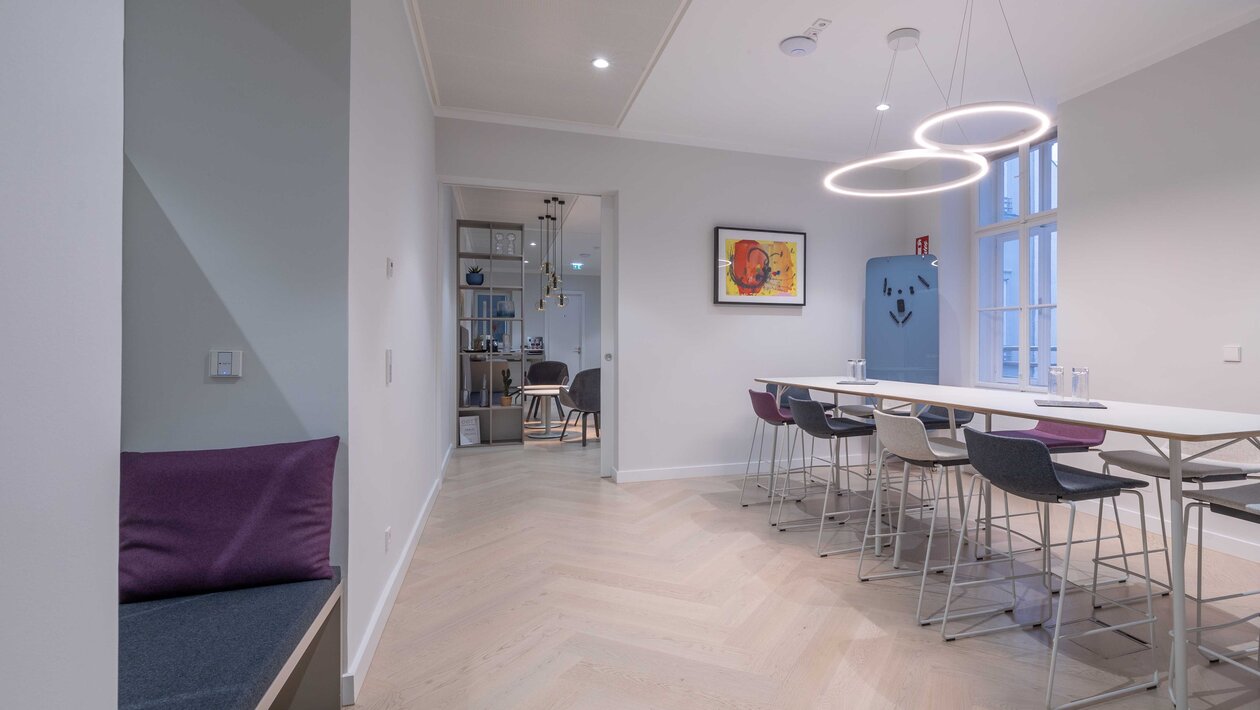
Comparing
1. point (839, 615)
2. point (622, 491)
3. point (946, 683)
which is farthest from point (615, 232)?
point (946, 683)

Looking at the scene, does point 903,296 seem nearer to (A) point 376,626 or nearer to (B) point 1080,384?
(B) point 1080,384

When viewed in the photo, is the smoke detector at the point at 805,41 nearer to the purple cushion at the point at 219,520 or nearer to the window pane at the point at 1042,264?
the window pane at the point at 1042,264

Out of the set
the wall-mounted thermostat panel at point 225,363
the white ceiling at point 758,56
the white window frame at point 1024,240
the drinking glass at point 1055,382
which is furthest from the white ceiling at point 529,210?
the drinking glass at point 1055,382

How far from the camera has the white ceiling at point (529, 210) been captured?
591 cm

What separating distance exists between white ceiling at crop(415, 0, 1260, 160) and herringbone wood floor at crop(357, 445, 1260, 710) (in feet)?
9.71

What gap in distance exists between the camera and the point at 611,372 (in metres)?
4.73

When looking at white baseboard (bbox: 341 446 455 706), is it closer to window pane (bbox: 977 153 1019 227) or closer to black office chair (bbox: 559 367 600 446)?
black office chair (bbox: 559 367 600 446)

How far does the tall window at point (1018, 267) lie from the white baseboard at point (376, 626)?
4857mm

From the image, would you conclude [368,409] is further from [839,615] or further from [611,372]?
[611,372]

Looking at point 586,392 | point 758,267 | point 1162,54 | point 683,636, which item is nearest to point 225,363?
point 683,636

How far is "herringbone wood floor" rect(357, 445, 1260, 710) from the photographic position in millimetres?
1857

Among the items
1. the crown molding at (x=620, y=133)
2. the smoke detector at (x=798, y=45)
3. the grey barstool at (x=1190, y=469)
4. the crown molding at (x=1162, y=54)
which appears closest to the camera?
the grey barstool at (x=1190, y=469)

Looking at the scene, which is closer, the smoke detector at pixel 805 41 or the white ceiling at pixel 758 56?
the white ceiling at pixel 758 56

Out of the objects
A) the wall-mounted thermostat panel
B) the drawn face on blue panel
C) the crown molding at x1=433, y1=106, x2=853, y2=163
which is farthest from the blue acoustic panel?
the wall-mounted thermostat panel
